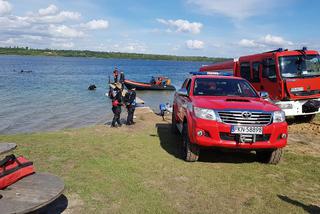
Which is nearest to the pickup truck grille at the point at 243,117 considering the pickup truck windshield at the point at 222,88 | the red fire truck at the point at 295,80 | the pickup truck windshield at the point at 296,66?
the pickup truck windshield at the point at 222,88

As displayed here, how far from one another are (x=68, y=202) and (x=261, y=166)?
394cm

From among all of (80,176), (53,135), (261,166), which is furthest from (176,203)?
(53,135)

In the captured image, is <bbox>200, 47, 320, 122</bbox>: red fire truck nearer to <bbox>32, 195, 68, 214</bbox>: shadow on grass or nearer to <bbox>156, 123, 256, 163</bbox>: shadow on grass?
<bbox>156, 123, 256, 163</bbox>: shadow on grass

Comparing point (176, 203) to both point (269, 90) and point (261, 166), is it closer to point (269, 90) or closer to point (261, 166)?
point (261, 166)

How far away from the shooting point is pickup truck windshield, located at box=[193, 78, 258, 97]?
26.9ft

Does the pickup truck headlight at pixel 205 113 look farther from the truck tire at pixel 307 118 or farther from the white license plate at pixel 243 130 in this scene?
the truck tire at pixel 307 118

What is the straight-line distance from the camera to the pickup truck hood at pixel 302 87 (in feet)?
40.3

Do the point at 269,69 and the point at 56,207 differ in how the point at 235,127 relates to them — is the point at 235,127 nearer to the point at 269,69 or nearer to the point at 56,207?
the point at 56,207

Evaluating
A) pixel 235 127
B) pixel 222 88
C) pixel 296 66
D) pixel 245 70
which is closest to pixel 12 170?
pixel 235 127

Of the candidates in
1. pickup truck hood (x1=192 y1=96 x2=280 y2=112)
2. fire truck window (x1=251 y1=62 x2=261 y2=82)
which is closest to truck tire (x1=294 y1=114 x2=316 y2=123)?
fire truck window (x1=251 y1=62 x2=261 y2=82)

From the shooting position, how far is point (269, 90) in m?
13.0

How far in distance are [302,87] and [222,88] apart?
525 cm

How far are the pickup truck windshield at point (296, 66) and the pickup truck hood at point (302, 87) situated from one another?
0.18 metres

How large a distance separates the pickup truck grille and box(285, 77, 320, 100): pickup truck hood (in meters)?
6.00
